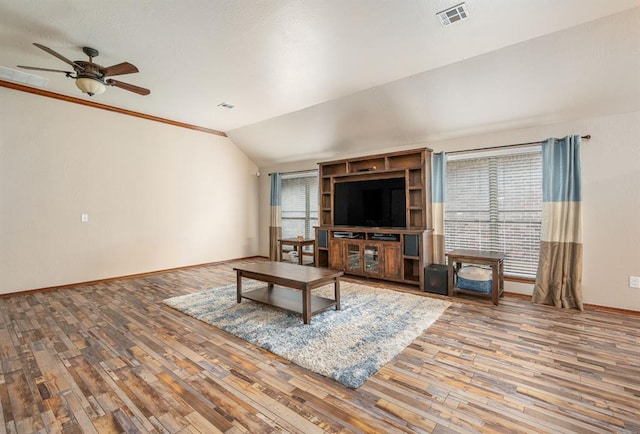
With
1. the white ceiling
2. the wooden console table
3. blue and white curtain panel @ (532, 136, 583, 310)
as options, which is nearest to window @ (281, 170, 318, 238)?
the white ceiling

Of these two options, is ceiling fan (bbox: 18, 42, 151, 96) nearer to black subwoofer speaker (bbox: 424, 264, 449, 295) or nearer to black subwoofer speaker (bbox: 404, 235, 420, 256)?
black subwoofer speaker (bbox: 404, 235, 420, 256)

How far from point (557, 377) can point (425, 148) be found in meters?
3.45

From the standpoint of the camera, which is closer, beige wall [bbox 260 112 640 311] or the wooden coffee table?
the wooden coffee table

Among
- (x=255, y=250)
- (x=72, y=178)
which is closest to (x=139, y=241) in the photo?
(x=72, y=178)

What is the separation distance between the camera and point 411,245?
15.5 feet

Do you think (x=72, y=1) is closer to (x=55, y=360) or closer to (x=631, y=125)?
(x=55, y=360)

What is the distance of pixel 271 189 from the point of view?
7.51 metres

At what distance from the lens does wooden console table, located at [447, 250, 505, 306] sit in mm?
3859

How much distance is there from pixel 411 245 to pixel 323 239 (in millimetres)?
1827

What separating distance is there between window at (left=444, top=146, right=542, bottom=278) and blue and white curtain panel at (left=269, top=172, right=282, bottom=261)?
12.9 feet

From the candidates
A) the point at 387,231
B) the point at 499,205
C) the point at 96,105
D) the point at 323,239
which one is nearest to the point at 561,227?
the point at 499,205

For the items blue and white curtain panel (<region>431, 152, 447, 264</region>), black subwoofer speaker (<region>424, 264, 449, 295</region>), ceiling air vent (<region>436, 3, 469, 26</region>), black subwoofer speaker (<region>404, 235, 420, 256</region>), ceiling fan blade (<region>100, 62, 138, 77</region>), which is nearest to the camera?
ceiling air vent (<region>436, 3, 469, 26</region>)

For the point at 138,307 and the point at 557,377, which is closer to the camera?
the point at 557,377

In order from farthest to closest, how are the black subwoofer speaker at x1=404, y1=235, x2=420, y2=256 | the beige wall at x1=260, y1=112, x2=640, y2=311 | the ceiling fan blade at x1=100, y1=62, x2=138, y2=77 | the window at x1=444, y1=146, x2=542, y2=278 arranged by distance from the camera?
1. the black subwoofer speaker at x1=404, y1=235, x2=420, y2=256
2. the window at x1=444, y1=146, x2=542, y2=278
3. the beige wall at x1=260, y1=112, x2=640, y2=311
4. the ceiling fan blade at x1=100, y1=62, x2=138, y2=77
